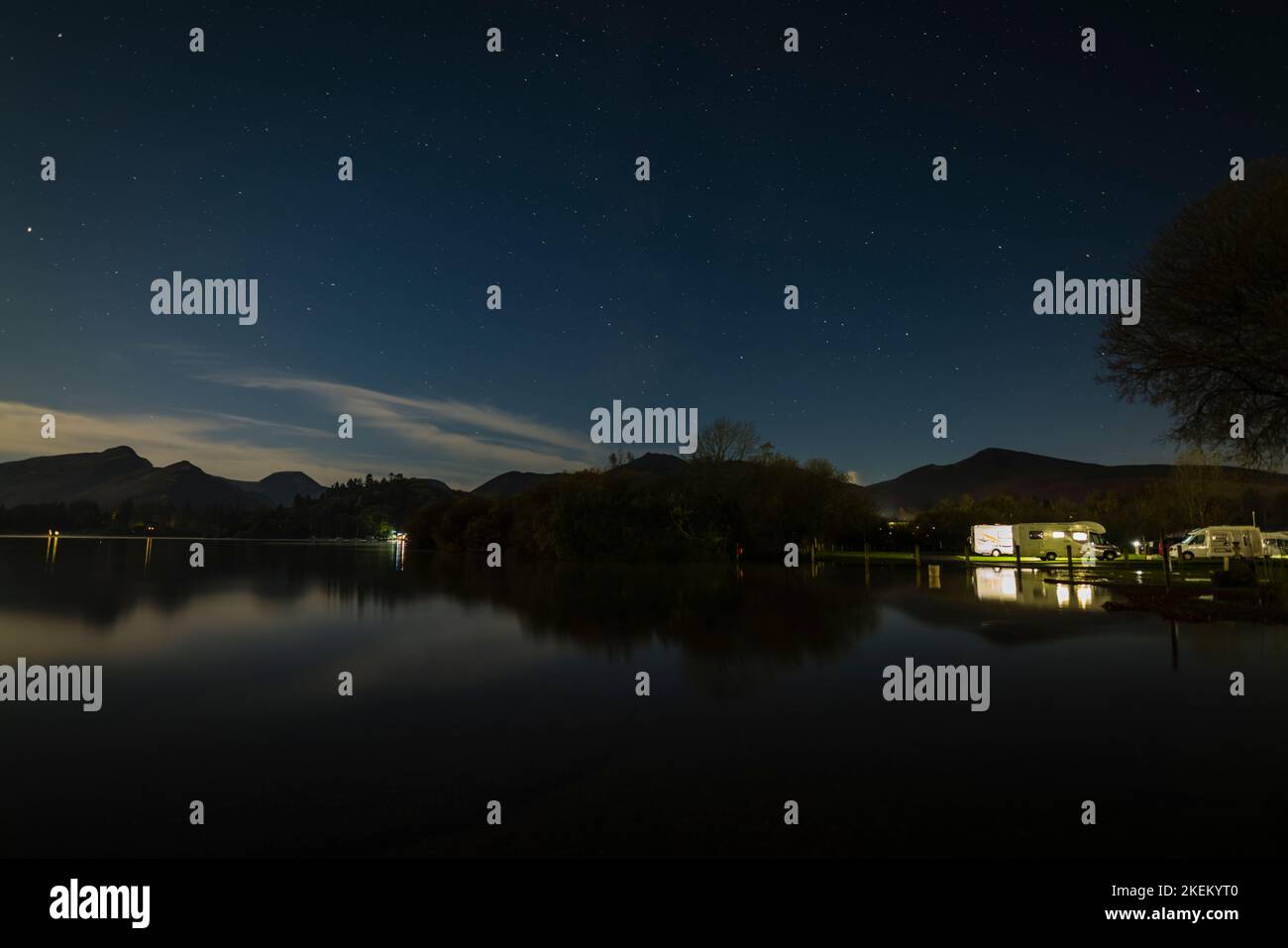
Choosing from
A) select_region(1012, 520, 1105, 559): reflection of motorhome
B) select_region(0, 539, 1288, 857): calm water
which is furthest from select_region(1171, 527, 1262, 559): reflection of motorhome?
select_region(0, 539, 1288, 857): calm water

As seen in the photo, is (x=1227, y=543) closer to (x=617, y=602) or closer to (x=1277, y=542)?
(x=1277, y=542)

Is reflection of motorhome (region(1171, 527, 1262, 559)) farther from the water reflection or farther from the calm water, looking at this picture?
the calm water

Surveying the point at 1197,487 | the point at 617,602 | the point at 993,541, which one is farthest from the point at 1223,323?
the point at 1197,487

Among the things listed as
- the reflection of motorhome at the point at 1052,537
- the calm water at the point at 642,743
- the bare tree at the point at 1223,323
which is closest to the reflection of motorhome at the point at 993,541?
the reflection of motorhome at the point at 1052,537

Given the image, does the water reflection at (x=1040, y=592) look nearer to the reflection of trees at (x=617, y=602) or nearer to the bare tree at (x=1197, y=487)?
the reflection of trees at (x=617, y=602)

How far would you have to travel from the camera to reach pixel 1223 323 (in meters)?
17.1

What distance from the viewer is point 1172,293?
57.7 ft

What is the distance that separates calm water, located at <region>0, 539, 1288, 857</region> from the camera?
472 cm

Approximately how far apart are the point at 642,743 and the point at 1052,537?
4989cm

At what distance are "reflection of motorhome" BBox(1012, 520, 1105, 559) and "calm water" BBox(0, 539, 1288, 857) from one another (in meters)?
35.6

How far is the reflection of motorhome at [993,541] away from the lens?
5081 cm

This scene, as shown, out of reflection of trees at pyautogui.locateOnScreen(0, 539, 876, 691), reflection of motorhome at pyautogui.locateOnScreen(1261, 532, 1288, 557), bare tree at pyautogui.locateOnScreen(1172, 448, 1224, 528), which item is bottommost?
reflection of motorhome at pyautogui.locateOnScreen(1261, 532, 1288, 557)

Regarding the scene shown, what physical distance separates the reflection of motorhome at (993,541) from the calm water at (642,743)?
3898cm
